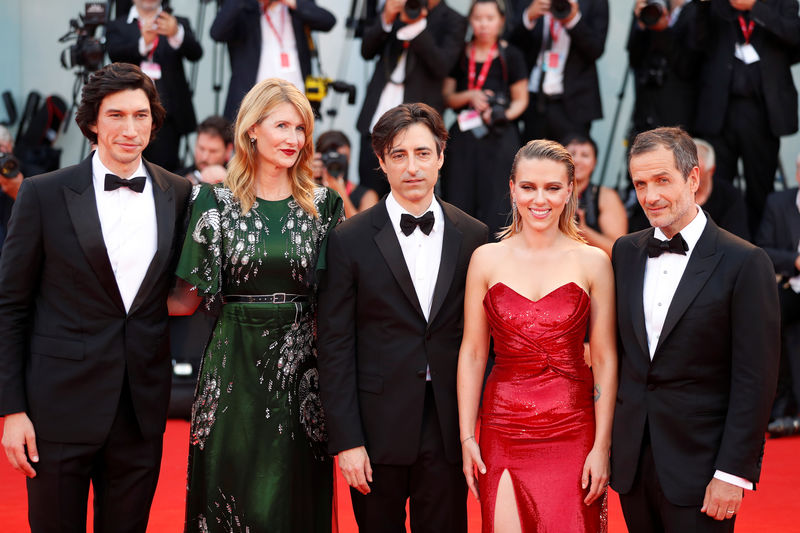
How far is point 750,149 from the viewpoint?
6.08 metres

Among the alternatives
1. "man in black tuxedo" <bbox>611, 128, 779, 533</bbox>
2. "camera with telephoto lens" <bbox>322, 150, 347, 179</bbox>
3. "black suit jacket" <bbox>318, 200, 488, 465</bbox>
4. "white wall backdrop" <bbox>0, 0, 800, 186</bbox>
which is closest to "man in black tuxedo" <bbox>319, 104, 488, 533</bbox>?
"black suit jacket" <bbox>318, 200, 488, 465</bbox>

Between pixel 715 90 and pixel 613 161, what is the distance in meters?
1.90

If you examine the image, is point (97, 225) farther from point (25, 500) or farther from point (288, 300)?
point (25, 500)

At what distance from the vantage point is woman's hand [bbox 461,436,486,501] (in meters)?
2.82

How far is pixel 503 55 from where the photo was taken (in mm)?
6086

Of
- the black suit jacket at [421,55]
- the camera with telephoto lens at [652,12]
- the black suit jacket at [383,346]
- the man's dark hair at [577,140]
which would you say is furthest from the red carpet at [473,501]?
the camera with telephoto lens at [652,12]

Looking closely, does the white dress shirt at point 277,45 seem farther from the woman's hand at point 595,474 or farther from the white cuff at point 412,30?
the woman's hand at point 595,474

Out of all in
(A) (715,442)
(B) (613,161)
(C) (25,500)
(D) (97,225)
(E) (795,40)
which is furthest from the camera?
(B) (613,161)

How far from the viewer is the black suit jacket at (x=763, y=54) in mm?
5801

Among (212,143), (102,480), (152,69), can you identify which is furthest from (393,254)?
(152,69)

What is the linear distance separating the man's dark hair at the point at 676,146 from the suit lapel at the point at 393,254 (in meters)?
0.76

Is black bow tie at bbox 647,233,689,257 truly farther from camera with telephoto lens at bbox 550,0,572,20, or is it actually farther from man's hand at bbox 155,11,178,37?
man's hand at bbox 155,11,178,37

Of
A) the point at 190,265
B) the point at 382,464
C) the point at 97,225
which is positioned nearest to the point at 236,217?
the point at 190,265

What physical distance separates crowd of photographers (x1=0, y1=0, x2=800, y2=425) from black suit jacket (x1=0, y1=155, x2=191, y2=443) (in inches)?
108
